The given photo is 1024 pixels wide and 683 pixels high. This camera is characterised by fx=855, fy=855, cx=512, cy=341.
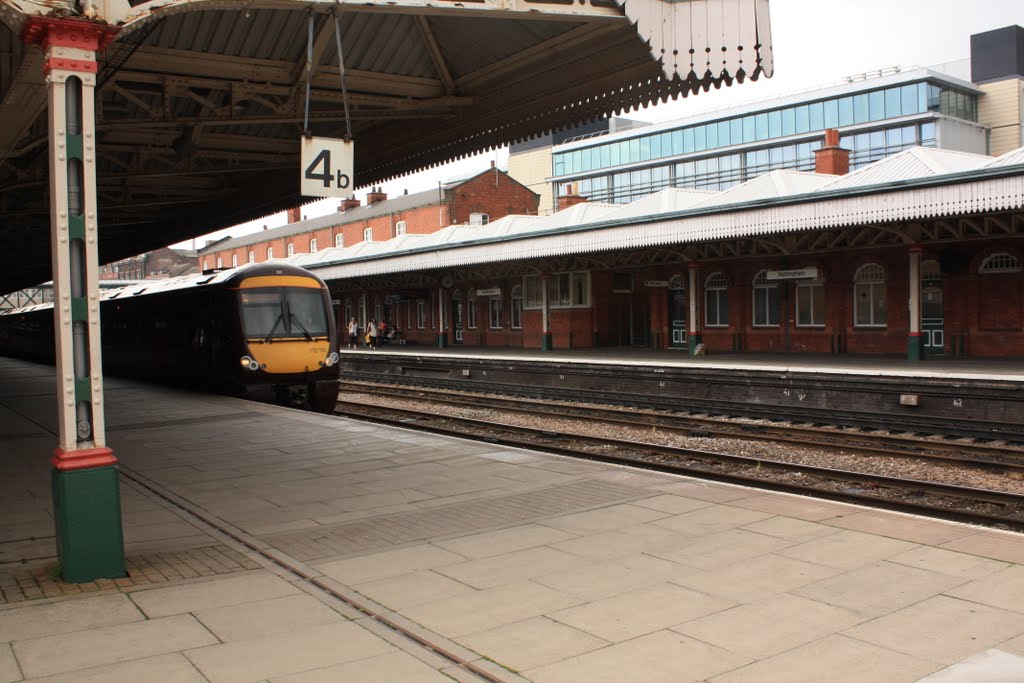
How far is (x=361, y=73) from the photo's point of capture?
10102 millimetres

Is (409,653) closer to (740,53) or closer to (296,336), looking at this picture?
(740,53)

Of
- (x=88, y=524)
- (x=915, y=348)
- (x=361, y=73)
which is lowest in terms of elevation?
(x=88, y=524)

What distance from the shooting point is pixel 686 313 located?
2789 cm

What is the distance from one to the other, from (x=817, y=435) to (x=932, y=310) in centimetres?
1049

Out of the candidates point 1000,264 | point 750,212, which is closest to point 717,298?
point 750,212

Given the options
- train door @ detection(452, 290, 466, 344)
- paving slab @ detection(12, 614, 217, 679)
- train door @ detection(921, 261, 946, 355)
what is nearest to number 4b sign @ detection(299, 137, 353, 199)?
paving slab @ detection(12, 614, 217, 679)

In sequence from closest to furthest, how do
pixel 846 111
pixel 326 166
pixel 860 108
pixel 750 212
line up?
pixel 326 166 → pixel 750 212 → pixel 860 108 → pixel 846 111

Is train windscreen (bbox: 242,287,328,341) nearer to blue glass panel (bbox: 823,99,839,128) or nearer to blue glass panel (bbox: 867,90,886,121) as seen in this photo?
blue glass panel (bbox: 867,90,886,121)

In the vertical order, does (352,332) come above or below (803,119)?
below

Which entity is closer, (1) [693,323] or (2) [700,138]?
(1) [693,323]

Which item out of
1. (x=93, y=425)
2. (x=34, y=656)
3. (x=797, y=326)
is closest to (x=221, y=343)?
(x=93, y=425)

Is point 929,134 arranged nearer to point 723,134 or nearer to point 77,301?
point 723,134

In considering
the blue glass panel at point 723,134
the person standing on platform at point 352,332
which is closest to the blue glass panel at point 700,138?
the blue glass panel at point 723,134

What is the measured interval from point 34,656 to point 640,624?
10.0 feet
